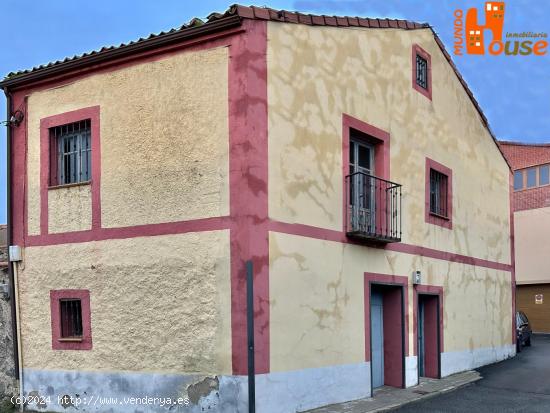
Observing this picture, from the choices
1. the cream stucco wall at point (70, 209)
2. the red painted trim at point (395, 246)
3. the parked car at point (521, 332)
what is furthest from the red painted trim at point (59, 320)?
the parked car at point (521, 332)

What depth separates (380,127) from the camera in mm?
12508

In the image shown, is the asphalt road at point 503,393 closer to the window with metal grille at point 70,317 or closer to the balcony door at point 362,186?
the balcony door at point 362,186

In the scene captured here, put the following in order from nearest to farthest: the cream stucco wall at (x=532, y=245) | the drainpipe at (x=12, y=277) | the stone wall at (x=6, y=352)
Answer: the drainpipe at (x=12, y=277) < the stone wall at (x=6, y=352) < the cream stucco wall at (x=532, y=245)

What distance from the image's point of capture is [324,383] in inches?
408

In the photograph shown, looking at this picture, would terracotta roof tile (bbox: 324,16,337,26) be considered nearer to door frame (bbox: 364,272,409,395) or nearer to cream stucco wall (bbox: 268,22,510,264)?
cream stucco wall (bbox: 268,22,510,264)

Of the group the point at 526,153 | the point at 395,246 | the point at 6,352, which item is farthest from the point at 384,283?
the point at 526,153

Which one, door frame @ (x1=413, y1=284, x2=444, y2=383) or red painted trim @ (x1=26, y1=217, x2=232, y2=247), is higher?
red painted trim @ (x1=26, y1=217, x2=232, y2=247)

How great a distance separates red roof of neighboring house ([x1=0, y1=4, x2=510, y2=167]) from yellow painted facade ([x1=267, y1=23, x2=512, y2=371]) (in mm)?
162

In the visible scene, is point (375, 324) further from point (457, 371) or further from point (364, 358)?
point (457, 371)

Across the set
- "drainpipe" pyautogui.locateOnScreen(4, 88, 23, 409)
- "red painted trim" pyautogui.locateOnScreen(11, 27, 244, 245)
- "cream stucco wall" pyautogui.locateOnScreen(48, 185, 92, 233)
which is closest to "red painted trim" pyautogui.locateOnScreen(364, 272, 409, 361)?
"red painted trim" pyautogui.locateOnScreen(11, 27, 244, 245)

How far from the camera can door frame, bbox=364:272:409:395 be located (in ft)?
38.1

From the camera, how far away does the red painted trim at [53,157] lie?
10938mm

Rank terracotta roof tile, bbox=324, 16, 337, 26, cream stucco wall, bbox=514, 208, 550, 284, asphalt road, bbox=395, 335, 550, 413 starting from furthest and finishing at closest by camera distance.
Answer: cream stucco wall, bbox=514, 208, 550, 284
asphalt road, bbox=395, 335, 550, 413
terracotta roof tile, bbox=324, 16, 337, 26

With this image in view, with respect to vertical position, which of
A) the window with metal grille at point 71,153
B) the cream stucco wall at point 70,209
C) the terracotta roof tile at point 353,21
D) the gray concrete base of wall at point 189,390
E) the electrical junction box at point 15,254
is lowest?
the gray concrete base of wall at point 189,390
